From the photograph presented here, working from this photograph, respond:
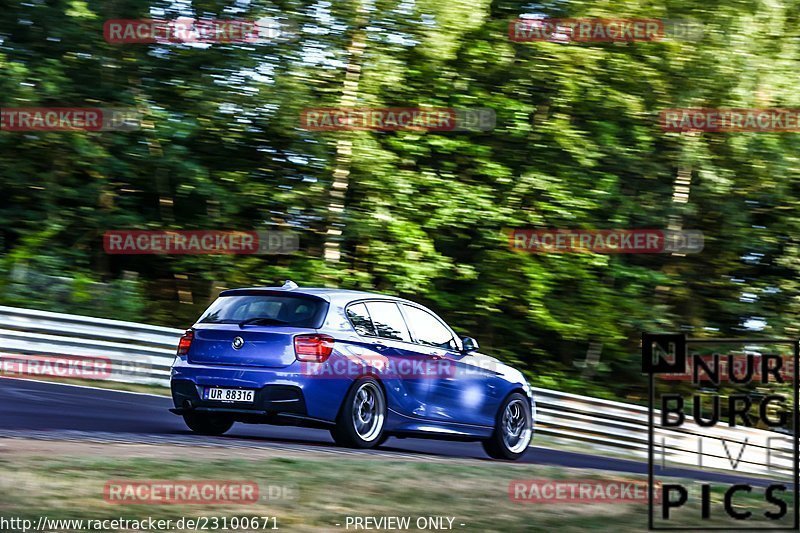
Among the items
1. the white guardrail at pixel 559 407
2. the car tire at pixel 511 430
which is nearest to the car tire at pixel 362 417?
the car tire at pixel 511 430

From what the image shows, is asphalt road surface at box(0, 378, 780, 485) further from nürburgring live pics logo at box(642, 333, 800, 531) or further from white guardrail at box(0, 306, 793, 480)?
Answer: nürburgring live pics logo at box(642, 333, 800, 531)

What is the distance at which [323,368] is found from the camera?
389 inches

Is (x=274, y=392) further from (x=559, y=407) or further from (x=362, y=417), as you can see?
(x=559, y=407)

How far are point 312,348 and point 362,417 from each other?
0.90m

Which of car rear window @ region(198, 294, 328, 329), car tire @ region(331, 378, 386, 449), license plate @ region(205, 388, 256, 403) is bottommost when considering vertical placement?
car tire @ region(331, 378, 386, 449)

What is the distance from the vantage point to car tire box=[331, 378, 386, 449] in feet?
33.2

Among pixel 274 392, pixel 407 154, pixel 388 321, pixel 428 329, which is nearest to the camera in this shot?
pixel 274 392

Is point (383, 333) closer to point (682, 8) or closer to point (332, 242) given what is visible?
point (332, 242)

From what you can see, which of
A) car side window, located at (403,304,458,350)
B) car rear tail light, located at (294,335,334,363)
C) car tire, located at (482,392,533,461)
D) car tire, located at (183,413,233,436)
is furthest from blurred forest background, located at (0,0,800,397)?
car rear tail light, located at (294,335,334,363)

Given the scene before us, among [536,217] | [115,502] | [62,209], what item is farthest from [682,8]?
[115,502]

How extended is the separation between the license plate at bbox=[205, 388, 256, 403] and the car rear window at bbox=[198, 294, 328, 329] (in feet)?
2.08

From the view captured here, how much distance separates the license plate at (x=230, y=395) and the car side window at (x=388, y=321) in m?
1.44

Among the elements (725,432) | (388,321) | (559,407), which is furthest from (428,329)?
(725,432)

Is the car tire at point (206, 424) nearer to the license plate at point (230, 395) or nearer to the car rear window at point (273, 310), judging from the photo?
the license plate at point (230, 395)
